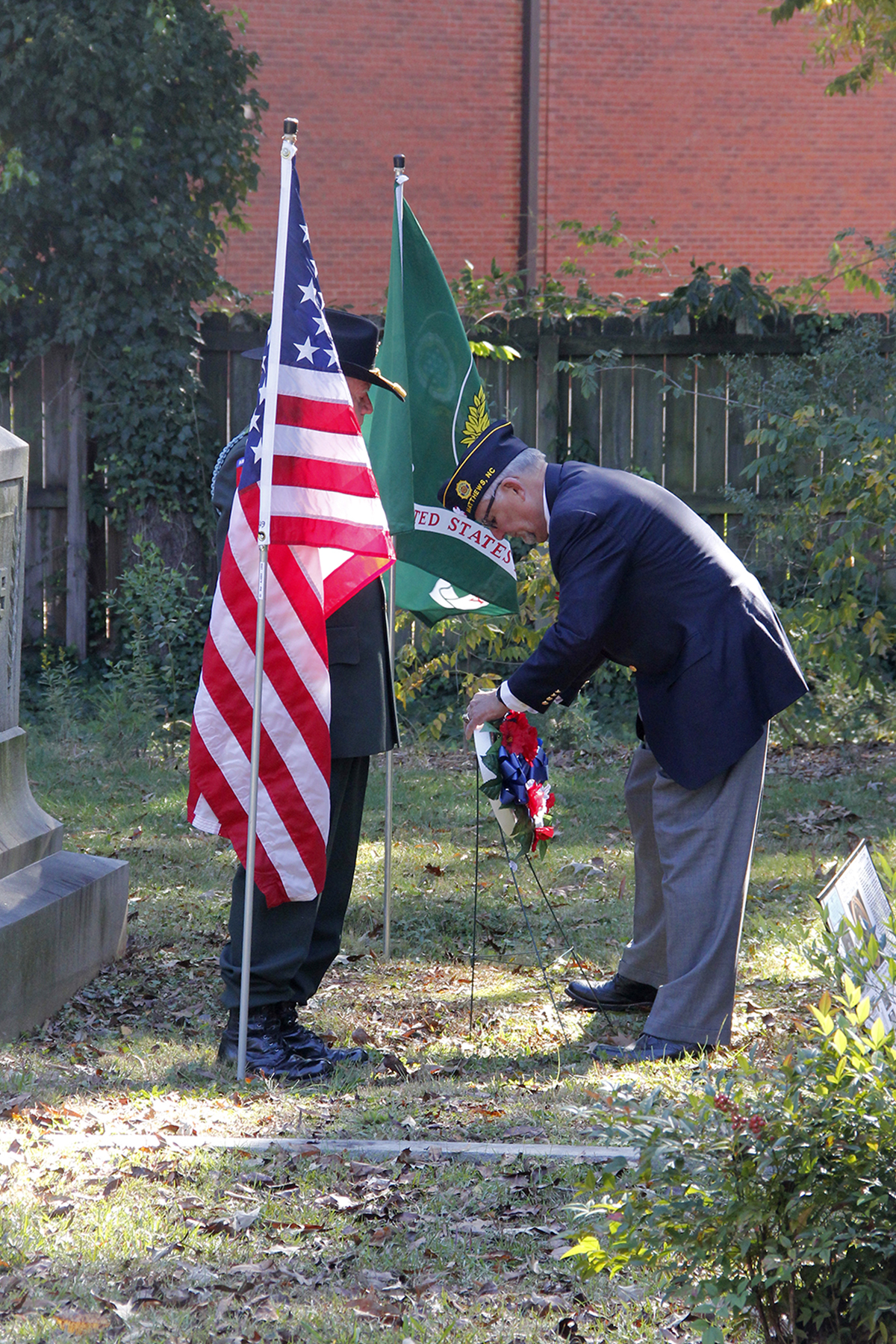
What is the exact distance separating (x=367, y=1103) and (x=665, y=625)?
1.71 metres

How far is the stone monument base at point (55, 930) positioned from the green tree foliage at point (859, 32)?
24.3 feet

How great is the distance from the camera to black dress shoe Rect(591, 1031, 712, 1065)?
4.12m

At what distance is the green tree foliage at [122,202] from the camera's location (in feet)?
30.3

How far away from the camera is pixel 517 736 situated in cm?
437

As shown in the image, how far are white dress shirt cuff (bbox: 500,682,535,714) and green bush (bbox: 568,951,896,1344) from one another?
211cm

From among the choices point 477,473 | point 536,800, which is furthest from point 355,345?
point 536,800

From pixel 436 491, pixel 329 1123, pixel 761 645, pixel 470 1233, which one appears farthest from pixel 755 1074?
pixel 436 491

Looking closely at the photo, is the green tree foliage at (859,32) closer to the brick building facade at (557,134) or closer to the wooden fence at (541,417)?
the wooden fence at (541,417)

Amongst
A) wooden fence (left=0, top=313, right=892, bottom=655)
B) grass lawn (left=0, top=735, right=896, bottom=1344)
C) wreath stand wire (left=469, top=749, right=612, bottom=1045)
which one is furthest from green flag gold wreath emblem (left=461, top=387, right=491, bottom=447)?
wooden fence (left=0, top=313, right=892, bottom=655)

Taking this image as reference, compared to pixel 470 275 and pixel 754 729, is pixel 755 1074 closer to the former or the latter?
pixel 754 729

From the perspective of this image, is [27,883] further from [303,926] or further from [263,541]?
[263,541]

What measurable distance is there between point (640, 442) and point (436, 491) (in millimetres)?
5280

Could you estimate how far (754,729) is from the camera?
412 centimetres

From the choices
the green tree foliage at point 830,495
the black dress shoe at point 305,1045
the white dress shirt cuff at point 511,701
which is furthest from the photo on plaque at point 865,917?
the green tree foliage at point 830,495
